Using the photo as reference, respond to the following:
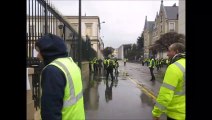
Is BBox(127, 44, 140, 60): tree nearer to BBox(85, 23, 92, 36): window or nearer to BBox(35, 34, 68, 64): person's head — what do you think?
BBox(85, 23, 92, 36): window

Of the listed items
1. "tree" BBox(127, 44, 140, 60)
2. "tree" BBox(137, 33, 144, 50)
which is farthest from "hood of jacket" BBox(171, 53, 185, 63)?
"tree" BBox(137, 33, 144, 50)

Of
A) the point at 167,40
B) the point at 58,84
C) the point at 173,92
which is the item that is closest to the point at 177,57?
the point at 173,92

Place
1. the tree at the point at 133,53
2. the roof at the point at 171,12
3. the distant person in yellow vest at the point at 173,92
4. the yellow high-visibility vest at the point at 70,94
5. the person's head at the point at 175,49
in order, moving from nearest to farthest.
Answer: the yellow high-visibility vest at the point at 70,94
the distant person in yellow vest at the point at 173,92
the person's head at the point at 175,49
the roof at the point at 171,12
the tree at the point at 133,53

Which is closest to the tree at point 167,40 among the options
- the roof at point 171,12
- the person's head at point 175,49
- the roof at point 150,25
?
the roof at point 171,12

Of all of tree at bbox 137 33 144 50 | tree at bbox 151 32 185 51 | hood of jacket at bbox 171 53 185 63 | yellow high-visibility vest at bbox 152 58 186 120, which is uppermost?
tree at bbox 137 33 144 50

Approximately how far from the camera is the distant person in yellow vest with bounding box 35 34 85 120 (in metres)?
3.26

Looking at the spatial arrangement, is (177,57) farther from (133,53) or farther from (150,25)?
(133,53)

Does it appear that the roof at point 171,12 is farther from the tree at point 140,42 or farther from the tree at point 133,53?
the tree at point 140,42

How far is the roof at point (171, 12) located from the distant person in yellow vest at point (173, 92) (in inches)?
3663

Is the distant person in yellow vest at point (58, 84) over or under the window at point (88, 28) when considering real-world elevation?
under

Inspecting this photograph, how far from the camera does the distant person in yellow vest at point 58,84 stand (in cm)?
326
